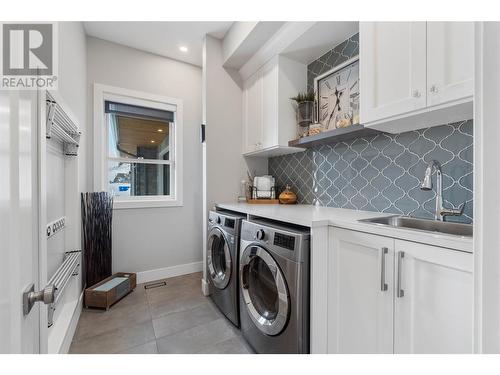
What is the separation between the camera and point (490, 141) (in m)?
0.43

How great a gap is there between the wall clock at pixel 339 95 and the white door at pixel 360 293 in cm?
97

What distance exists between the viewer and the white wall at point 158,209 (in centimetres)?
265

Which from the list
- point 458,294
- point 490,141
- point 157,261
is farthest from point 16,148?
point 157,261

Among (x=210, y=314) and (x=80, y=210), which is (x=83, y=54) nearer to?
(x=80, y=210)

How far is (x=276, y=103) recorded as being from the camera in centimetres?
219

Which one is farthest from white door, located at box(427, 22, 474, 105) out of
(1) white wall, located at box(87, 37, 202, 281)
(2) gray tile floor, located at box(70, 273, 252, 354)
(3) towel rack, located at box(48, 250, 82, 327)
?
(1) white wall, located at box(87, 37, 202, 281)

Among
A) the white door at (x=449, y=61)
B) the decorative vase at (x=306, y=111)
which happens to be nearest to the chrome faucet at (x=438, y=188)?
the white door at (x=449, y=61)

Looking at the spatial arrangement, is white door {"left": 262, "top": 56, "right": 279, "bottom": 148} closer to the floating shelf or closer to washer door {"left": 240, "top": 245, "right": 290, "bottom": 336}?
the floating shelf

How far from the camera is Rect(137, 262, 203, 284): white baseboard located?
2764 mm

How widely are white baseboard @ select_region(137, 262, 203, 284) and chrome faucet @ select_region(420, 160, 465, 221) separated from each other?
2.70 meters

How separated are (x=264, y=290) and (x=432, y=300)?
0.99 metres

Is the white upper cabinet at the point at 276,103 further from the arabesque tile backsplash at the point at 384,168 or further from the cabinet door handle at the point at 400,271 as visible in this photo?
the cabinet door handle at the point at 400,271

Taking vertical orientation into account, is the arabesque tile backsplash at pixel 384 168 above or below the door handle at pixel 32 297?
above

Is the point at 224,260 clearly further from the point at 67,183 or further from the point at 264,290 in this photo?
the point at 67,183
